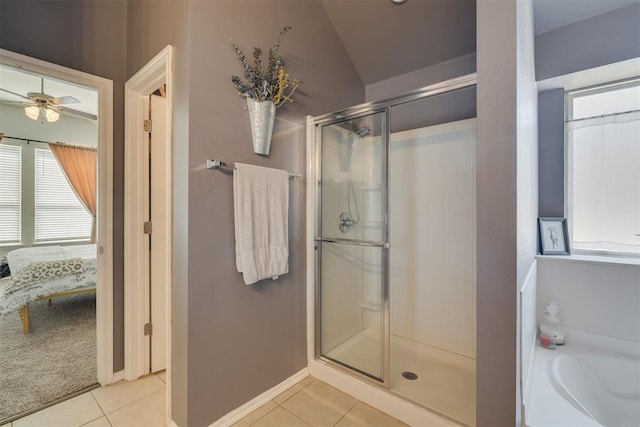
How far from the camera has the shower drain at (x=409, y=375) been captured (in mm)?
1985

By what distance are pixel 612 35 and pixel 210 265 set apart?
2.81 metres

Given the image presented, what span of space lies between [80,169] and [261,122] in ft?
17.2

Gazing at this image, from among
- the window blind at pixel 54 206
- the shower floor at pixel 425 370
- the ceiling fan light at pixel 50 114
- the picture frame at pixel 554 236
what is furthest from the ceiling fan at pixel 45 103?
the picture frame at pixel 554 236

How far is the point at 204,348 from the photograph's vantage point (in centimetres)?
150

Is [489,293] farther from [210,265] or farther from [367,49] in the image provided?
[367,49]

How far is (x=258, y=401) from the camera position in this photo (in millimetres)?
1758

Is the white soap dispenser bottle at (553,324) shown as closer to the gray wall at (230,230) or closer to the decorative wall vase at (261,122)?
the gray wall at (230,230)

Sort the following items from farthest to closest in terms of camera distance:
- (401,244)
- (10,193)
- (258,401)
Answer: (10,193), (401,244), (258,401)

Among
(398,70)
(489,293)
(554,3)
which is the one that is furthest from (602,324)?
(398,70)

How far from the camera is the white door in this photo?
6.73 feet

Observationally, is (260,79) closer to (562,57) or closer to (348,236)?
(348,236)

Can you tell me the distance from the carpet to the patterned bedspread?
1.12ft

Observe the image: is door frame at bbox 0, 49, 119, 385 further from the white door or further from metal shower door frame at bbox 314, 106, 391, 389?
metal shower door frame at bbox 314, 106, 391, 389

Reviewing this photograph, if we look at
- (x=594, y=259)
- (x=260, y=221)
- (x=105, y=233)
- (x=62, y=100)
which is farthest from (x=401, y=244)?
(x=62, y=100)
